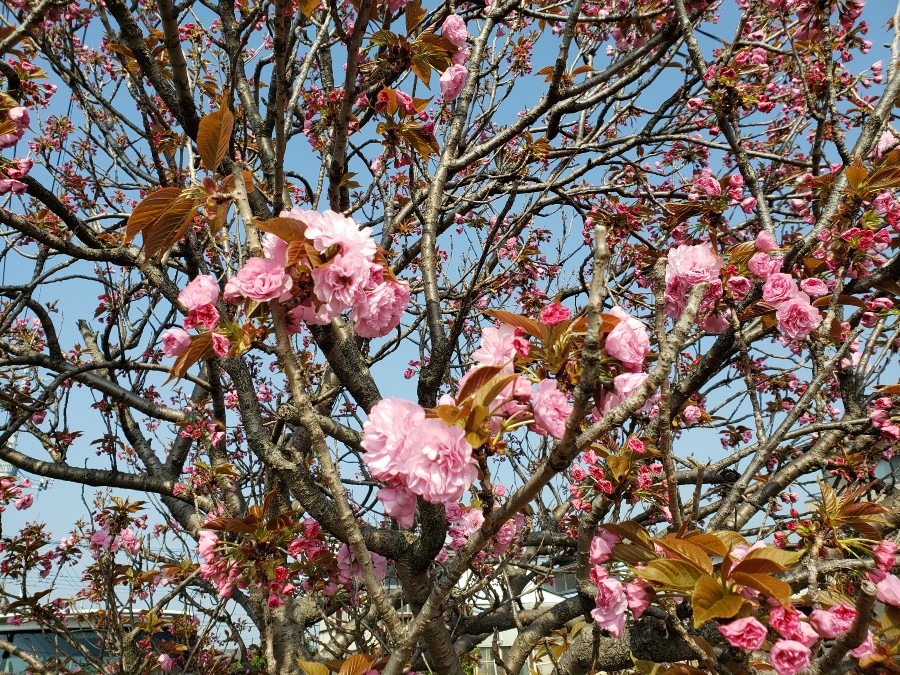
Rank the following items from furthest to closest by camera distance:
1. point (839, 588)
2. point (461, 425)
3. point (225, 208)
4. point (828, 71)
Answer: point (828, 71)
point (839, 588)
point (225, 208)
point (461, 425)

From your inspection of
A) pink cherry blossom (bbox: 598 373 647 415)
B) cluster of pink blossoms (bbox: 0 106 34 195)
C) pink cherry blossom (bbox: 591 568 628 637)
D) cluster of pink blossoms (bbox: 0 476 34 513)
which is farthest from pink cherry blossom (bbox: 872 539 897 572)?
cluster of pink blossoms (bbox: 0 476 34 513)

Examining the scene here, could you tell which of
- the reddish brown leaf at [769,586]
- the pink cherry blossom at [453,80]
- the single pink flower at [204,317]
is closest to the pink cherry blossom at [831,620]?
the reddish brown leaf at [769,586]

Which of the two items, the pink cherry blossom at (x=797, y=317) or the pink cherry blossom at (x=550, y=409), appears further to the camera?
the pink cherry blossom at (x=797, y=317)

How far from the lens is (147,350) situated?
4305mm

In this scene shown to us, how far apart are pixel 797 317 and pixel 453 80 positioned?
1.67 meters

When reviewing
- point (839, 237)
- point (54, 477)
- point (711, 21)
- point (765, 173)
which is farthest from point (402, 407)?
point (711, 21)

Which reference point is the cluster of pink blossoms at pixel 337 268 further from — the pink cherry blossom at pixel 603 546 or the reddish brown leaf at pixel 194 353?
the pink cherry blossom at pixel 603 546

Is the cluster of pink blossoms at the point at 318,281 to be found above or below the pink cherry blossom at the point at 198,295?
below

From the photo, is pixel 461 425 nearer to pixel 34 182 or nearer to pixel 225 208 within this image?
pixel 225 208

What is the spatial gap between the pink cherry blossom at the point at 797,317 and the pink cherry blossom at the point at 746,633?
968 mm

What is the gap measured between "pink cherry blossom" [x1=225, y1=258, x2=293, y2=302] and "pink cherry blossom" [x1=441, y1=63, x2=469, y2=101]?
155 centimetres

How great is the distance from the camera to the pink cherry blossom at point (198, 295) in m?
1.35

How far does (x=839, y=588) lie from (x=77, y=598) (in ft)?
17.7

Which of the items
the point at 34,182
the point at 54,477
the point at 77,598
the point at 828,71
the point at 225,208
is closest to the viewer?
the point at 225,208
